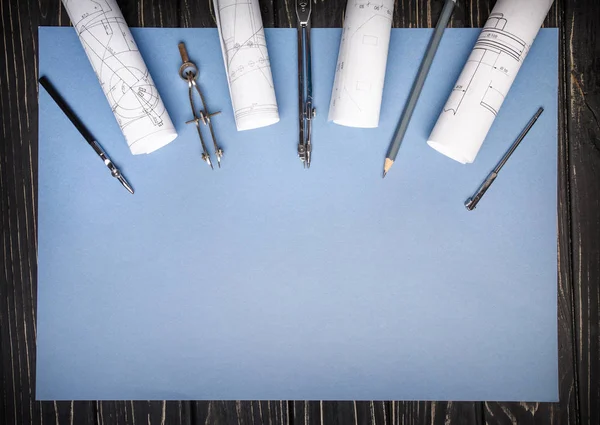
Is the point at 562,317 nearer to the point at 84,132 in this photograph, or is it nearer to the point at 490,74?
the point at 490,74

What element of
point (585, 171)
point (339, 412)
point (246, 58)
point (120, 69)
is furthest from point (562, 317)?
point (120, 69)

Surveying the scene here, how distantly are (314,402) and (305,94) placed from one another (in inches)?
16.0

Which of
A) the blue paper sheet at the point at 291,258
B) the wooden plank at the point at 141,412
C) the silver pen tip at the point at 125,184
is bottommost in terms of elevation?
the wooden plank at the point at 141,412

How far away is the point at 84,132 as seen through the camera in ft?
2.04

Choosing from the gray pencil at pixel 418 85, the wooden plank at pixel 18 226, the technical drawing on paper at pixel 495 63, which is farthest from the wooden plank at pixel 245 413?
the technical drawing on paper at pixel 495 63

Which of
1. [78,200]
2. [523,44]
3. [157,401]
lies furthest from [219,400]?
[523,44]

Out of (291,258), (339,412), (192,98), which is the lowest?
(339,412)

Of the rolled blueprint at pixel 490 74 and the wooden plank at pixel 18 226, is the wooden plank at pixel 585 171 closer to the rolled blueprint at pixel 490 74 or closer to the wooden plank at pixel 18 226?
the rolled blueprint at pixel 490 74

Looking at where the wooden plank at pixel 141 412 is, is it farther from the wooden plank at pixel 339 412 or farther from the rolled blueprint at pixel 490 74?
the rolled blueprint at pixel 490 74

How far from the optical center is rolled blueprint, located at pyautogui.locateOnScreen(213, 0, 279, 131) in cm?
57

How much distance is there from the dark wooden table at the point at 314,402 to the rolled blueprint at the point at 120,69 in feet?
0.23

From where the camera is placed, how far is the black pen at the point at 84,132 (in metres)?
0.62

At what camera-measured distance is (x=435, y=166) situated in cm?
63

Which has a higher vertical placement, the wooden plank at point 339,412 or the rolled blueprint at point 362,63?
the rolled blueprint at point 362,63
